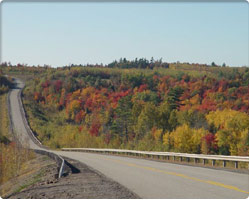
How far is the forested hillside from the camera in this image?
284ft

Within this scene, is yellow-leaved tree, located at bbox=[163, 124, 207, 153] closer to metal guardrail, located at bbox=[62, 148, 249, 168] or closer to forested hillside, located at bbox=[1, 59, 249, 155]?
forested hillside, located at bbox=[1, 59, 249, 155]

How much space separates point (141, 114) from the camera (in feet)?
296

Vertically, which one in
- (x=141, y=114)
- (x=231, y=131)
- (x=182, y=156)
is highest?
(x=141, y=114)

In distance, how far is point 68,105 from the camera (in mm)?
145500

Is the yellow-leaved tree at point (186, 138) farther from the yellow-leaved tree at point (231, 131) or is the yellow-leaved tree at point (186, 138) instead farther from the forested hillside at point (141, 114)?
the yellow-leaved tree at point (231, 131)

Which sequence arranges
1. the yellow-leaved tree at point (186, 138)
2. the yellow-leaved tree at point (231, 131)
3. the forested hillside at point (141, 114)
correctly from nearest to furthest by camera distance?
the yellow-leaved tree at point (186, 138) → the yellow-leaved tree at point (231, 131) → the forested hillside at point (141, 114)

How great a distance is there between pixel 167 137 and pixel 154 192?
67.1m

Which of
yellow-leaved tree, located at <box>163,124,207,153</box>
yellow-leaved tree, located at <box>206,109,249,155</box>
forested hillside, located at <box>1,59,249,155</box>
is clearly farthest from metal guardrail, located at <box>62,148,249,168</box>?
yellow-leaved tree, located at <box>206,109,249,155</box>

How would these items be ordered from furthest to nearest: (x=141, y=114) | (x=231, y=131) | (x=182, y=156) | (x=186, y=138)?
(x=231, y=131) < (x=141, y=114) < (x=186, y=138) < (x=182, y=156)

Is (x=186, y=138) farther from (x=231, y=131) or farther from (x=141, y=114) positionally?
(x=231, y=131)

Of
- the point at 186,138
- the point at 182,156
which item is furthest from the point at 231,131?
the point at 182,156

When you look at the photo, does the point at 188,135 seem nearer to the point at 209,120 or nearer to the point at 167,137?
the point at 167,137

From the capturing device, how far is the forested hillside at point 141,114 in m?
86.7

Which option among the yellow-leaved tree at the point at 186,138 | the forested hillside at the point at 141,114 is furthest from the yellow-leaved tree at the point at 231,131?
the yellow-leaved tree at the point at 186,138
